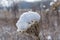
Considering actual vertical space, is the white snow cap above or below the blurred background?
above

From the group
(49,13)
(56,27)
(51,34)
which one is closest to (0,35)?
(51,34)

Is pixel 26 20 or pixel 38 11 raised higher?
pixel 26 20

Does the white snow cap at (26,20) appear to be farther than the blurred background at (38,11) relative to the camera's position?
No

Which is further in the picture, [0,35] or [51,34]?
[51,34]

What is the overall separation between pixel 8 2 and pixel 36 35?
2121 millimetres

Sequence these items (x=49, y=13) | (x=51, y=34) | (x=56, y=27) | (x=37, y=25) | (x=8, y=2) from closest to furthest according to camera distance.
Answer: (x=37, y=25), (x=51, y=34), (x=56, y=27), (x=49, y=13), (x=8, y=2)

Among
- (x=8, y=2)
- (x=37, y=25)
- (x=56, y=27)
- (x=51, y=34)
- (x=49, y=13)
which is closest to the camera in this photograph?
(x=37, y=25)

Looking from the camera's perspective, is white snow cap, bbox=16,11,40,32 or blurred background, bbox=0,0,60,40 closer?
white snow cap, bbox=16,11,40,32

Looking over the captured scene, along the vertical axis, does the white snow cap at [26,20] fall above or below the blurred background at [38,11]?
above

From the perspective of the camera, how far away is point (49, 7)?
3.50 meters

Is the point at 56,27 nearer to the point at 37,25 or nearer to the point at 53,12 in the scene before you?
the point at 53,12

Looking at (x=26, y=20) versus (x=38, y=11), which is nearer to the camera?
(x=26, y=20)

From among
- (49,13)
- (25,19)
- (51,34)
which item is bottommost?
(51,34)

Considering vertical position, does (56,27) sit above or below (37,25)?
below
